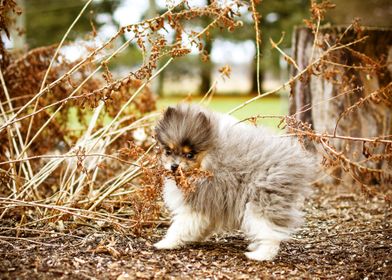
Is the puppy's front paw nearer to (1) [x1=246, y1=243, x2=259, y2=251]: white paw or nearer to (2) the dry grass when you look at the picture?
(2) the dry grass

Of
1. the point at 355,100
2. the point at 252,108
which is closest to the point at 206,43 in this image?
the point at 252,108

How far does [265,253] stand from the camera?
3.69 m

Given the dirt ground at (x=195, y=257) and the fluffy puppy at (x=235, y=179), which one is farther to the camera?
the fluffy puppy at (x=235, y=179)

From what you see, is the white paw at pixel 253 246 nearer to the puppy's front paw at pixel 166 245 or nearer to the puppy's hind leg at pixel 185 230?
the puppy's hind leg at pixel 185 230

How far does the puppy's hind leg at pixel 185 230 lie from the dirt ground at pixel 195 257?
7 cm

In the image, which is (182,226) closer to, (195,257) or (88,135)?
(195,257)

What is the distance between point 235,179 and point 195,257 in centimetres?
Answer: 61

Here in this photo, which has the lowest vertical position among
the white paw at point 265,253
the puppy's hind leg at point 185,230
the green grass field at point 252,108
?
the white paw at point 265,253

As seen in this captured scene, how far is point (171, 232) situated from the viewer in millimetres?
3877

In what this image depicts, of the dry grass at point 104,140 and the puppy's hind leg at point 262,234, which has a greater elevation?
the dry grass at point 104,140

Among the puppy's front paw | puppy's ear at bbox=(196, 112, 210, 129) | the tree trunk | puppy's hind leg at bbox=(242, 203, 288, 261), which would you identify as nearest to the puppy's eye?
puppy's ear at bbox=(196, 112, 210, 129)

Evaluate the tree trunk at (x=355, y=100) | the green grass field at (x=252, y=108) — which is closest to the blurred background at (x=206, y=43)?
the green grass field at (x=252, y=108)

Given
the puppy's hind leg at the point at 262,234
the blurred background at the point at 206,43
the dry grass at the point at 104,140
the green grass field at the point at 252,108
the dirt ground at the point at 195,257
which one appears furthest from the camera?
the blurred background at the point at 206,43

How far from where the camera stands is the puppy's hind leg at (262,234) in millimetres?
3654
